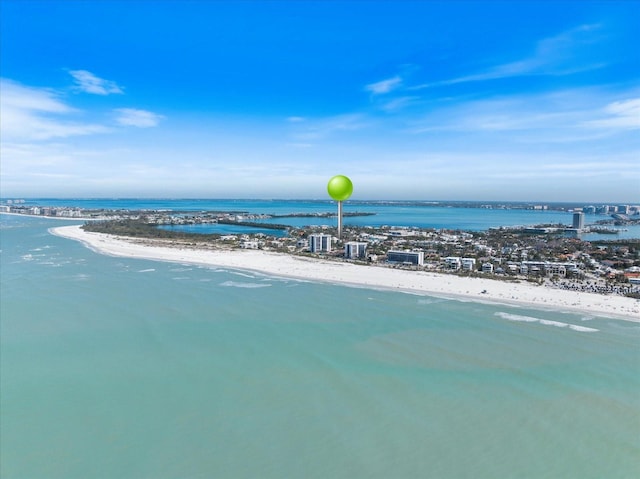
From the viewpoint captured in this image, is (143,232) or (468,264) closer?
(468,264)

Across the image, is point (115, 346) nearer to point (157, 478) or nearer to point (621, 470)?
point (157, 478)

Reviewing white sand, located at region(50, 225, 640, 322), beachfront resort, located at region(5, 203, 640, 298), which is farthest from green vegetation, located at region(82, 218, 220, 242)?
white sand, located at region(50, 225, 640, 322)

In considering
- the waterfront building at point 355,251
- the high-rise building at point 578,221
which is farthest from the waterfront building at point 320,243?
the high-rise building at point 578,221

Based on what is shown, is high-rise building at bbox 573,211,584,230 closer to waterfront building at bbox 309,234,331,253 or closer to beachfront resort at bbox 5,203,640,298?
beachfront resort at bbox 5,203,640,298

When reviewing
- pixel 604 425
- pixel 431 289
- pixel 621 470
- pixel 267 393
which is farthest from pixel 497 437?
pixel 431 289

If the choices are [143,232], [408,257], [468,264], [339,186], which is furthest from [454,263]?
[143,232]

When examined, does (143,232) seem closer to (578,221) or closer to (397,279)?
(397,279)
